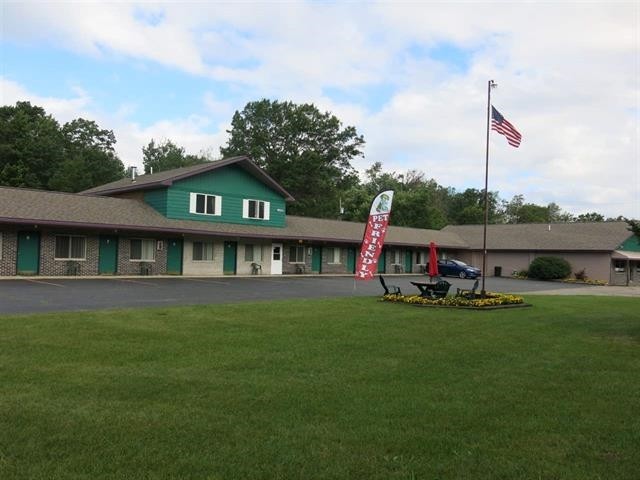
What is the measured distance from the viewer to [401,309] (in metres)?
15.4

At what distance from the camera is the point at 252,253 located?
111ft

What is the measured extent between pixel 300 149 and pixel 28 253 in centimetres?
4158

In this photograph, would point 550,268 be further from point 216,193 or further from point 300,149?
point 300,149

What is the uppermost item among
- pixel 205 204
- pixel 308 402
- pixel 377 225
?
pixel 205 204

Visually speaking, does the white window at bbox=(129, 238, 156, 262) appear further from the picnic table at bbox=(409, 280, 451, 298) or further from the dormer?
the picnic table at bbox=(409, 280, 451, 298)

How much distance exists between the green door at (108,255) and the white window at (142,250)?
2.81 ft

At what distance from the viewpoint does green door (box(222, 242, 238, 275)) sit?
3228 centimetres

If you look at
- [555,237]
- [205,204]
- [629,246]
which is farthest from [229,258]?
[629,246]

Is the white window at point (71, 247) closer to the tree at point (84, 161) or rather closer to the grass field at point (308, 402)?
the grass field at point (308, 402)

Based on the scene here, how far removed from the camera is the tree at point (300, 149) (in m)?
61.1

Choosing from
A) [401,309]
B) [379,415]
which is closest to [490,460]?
[379,415]

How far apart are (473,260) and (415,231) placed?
21.0 feet

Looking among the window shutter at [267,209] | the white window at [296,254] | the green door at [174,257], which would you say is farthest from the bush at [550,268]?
the green door at [174,257]

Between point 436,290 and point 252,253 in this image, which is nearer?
point 436,290
